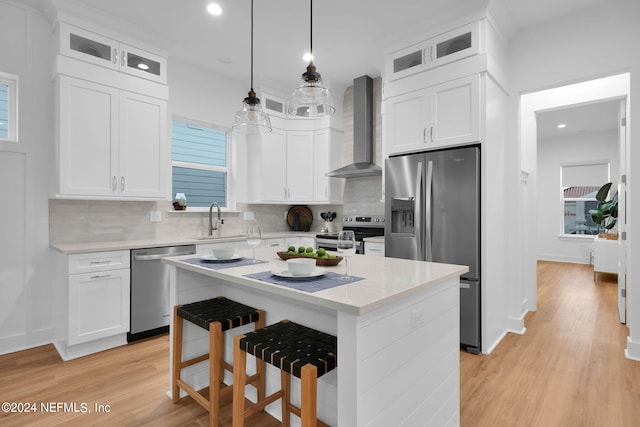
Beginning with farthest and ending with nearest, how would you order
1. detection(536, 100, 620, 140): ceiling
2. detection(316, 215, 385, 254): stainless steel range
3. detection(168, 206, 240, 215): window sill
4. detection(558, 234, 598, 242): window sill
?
detection(558, 234, 598, 242): window sill → detection(536, 100, 620, 140): ceiling → detection(316, 215, 385, 254): stainless steel range → detection(168, 206, 240, 215): window sill

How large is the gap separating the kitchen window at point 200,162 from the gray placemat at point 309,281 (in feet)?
9.58

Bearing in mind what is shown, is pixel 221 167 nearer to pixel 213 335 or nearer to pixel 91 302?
pixel 91 302

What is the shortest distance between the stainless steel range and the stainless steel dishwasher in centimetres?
179

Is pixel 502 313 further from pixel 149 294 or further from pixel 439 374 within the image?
pixel 149 294

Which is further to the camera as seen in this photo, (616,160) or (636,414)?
(616,160)

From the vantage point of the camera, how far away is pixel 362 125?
14.9ft

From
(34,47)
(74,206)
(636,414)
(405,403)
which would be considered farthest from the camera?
(74,206)

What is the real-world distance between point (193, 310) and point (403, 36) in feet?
10.1

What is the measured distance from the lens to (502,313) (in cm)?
328

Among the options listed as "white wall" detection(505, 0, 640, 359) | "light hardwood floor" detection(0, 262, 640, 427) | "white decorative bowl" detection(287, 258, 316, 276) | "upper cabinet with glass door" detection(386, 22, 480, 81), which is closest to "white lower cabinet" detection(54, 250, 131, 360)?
"light hardwood floor" detection(0, 262, 640, 427)

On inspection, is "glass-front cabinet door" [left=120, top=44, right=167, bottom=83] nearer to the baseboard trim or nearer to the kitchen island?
the kitchen island

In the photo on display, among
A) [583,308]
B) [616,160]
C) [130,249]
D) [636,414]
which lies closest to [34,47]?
[130,249]

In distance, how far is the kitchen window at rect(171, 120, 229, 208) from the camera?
13.6ft

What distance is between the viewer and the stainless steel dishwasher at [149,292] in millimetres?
3078
